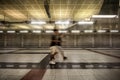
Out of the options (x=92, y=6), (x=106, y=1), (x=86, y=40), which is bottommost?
(x=86, y=40)

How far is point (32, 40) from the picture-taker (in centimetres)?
2720

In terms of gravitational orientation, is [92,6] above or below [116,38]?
above

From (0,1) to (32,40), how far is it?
53.2 feet

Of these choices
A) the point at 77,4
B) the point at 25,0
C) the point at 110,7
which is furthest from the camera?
the point at 110,7

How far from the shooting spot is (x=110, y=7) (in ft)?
46.8

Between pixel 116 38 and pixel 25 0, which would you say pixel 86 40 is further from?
pixel 25 0

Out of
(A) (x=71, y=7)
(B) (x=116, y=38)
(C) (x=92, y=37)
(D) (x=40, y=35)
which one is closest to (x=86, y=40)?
(C) (x=92, y=37)

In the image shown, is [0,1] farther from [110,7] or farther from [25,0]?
[110,7]

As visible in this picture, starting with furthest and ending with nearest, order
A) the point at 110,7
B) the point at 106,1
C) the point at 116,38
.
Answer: the point at 116,38 → the point at 106,1 → the point at 110,7

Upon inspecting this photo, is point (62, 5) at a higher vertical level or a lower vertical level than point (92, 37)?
higher

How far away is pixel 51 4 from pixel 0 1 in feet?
11.8

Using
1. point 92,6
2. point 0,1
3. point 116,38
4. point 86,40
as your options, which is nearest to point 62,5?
point 92,6

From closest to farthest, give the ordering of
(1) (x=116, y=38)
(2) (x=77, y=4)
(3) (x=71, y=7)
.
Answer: (2) (x=77, y=4), (3) (x=71, y=7), (1) (x=116, y=38)

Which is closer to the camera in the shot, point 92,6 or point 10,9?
point 92,6
